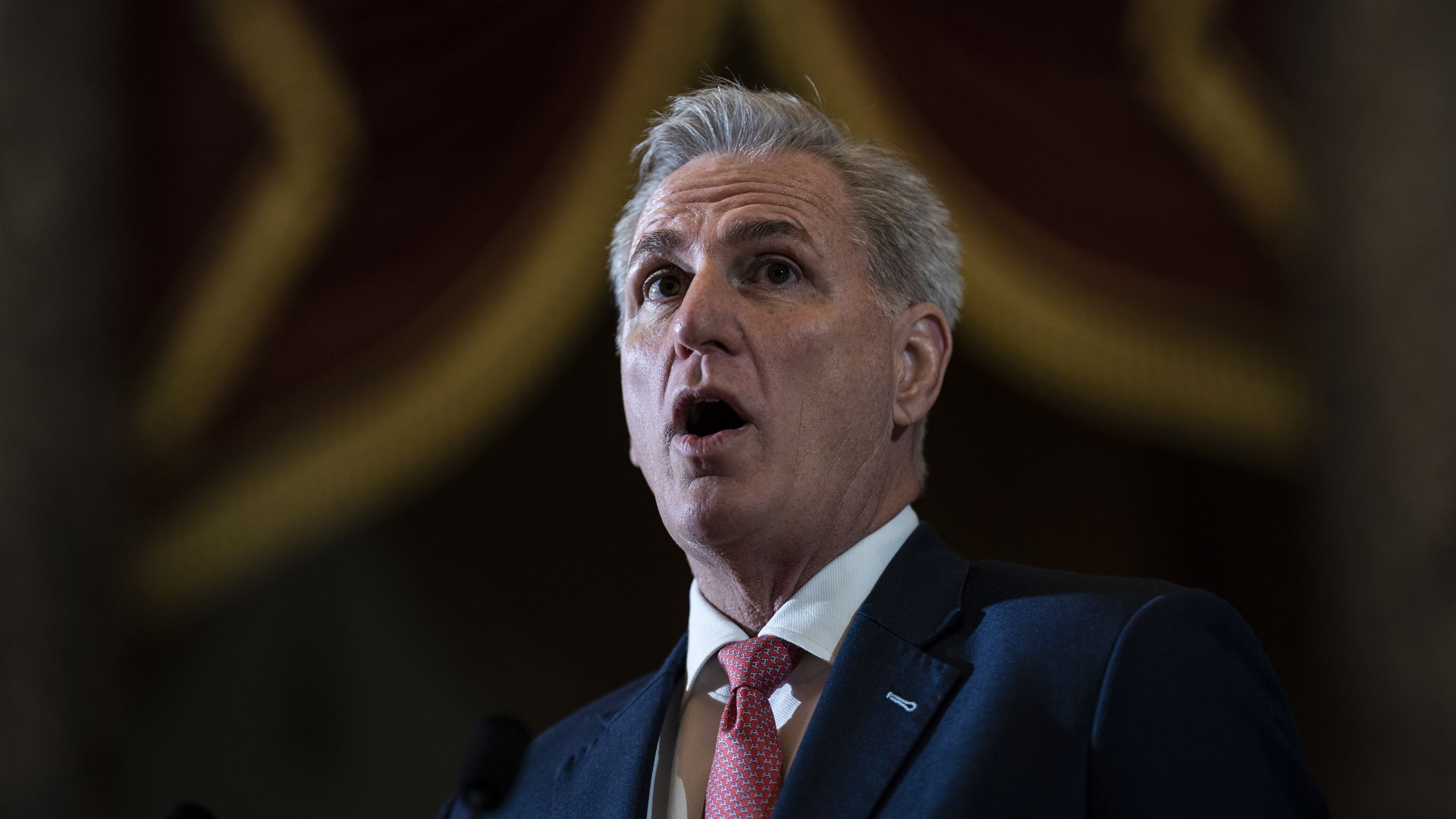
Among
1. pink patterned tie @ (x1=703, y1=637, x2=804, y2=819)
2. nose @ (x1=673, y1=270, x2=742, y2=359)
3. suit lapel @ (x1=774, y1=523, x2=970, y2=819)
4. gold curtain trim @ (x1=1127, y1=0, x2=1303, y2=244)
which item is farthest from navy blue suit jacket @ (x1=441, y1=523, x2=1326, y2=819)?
gold curtain trim @ (x1=1127, y1=0, x2=1303, y2=244)

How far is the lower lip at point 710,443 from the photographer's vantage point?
177cm

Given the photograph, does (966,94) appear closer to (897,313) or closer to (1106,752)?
→ (897,313)

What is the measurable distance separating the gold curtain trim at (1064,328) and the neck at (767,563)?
7.15ft

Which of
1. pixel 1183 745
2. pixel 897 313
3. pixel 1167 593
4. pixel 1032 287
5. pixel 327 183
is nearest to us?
pixel 1183 745

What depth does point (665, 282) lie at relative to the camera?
2.01 metres

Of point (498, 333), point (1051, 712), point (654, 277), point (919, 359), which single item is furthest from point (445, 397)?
point (1051, 712)

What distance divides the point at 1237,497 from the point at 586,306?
78.8 inches

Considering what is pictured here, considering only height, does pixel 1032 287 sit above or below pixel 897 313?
above

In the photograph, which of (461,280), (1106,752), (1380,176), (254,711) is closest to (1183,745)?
(1106,752)

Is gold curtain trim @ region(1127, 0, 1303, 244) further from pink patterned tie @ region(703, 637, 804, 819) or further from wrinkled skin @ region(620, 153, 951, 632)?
pink patterned tie @ region(703, 637, 804, 819)

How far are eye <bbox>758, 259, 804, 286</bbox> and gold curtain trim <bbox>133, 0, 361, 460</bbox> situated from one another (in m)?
2.65

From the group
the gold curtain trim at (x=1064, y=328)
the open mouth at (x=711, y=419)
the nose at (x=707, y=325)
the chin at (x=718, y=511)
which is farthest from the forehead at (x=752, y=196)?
the gold curtain trim at (x=1064, y=328)

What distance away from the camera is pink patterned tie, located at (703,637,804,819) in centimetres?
165

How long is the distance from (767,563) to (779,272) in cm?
41
